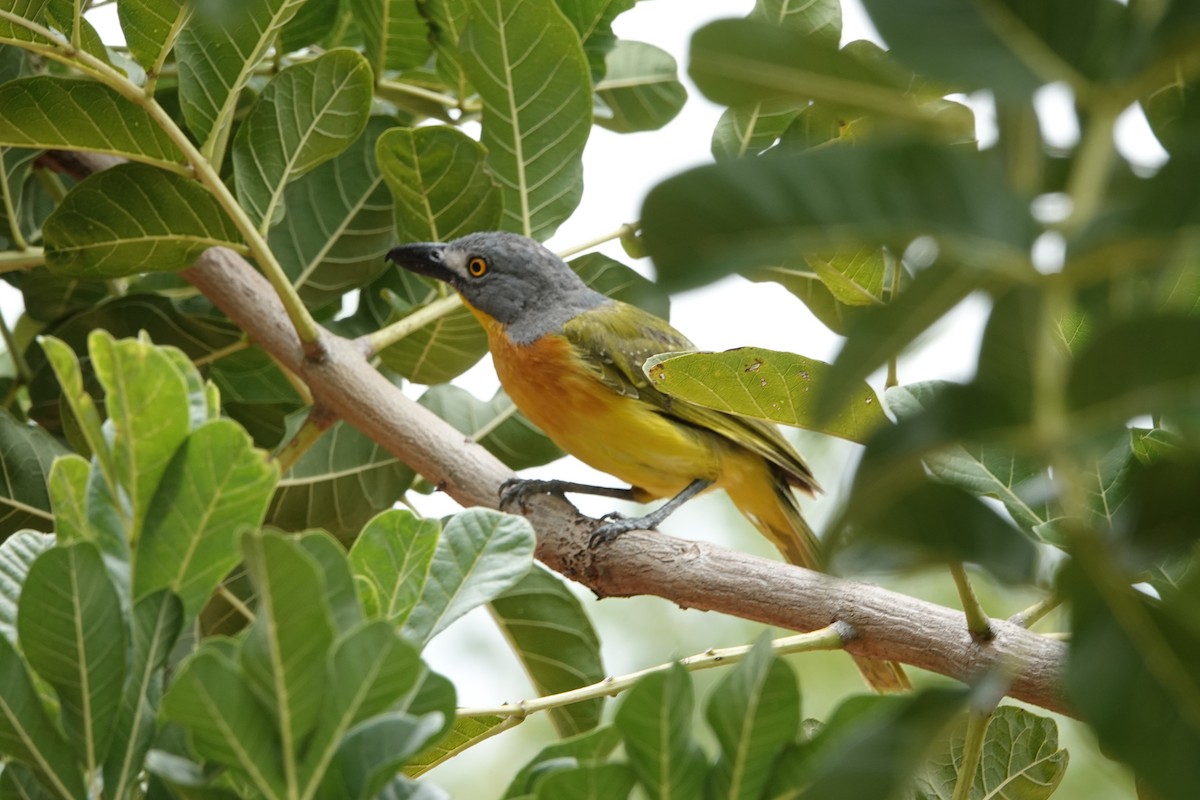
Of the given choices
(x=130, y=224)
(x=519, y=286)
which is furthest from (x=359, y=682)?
(x=519, y=286)

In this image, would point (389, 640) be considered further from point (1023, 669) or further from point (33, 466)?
point (33, 466)

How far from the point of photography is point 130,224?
2.18 meters

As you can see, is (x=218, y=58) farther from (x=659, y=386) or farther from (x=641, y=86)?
(x=641, y=86)

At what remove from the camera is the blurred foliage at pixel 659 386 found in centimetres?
61

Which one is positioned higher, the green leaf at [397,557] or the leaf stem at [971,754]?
the green leaf at [397,557]

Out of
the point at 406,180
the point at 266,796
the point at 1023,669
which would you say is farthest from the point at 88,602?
the point at 406,180

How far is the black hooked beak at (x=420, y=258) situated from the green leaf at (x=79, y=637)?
173 cm

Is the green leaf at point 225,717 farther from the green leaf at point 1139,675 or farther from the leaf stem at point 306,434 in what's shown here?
the leaf stem at point 306,434

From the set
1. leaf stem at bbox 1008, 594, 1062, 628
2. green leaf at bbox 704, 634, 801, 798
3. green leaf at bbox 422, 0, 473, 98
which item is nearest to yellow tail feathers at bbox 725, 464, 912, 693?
green leaf at bbox 422, 0, 473, 98

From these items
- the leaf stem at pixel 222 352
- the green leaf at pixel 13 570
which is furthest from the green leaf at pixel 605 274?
the green leaf at pixel 13 570

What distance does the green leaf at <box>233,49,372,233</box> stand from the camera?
221cm

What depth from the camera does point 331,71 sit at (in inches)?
86.7

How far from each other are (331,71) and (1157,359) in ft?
6.23

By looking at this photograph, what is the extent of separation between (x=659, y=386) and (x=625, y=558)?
666 mm
